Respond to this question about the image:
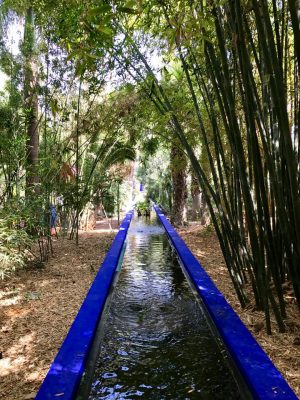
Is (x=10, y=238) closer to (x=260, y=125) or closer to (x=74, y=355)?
(x=74, y=355)

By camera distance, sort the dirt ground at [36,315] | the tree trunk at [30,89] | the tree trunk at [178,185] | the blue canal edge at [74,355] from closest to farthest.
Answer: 1. the blue canal edge at [74,355]
2. the dirt ground at [36,315]
3. the tree trunk at [30,89]
4. the tree trunk at [178,185]

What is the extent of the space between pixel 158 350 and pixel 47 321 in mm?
926

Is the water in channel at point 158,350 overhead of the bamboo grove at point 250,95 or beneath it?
beneath

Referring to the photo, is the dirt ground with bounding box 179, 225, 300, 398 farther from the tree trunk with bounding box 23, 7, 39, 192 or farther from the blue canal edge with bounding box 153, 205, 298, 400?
the tree trunk with bounding box 23, 7, 39, 192

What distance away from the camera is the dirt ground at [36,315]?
1948 mm

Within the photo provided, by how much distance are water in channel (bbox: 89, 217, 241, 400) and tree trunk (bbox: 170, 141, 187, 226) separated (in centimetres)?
398

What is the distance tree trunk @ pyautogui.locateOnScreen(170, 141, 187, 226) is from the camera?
25.3 feet

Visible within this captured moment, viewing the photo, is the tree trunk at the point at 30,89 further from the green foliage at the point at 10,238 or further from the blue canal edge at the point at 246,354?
the blue canal edge at the point at 246,354

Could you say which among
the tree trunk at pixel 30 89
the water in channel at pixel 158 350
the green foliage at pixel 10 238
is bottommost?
the water in channel at pixel 158 350

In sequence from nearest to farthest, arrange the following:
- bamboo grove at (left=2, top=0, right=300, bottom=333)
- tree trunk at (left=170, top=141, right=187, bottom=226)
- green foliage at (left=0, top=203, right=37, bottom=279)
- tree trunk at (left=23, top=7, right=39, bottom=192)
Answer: bamboo grove at (left=2, top=0, right=300, bottom=333) → green foliage at (left=0, top=203, right=37, bottom=279) → tree trunk at (left=23, top=7, right=39, bottom=192) → tree trunk at (left=170, top=141, right=187, bottom=226)

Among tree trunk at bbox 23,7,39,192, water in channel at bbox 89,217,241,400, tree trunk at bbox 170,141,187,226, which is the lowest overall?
water in channel at bbox 89,217,241,400

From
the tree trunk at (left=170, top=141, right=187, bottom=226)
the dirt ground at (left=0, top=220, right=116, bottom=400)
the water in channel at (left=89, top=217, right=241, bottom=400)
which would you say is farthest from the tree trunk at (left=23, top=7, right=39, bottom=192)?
the tree trunk at (left=170, top=141, right=187, bottom=226)

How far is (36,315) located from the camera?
9.32ft

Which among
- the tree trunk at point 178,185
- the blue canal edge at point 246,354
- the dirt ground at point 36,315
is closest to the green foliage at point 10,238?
the dirt ground at point 36,315
